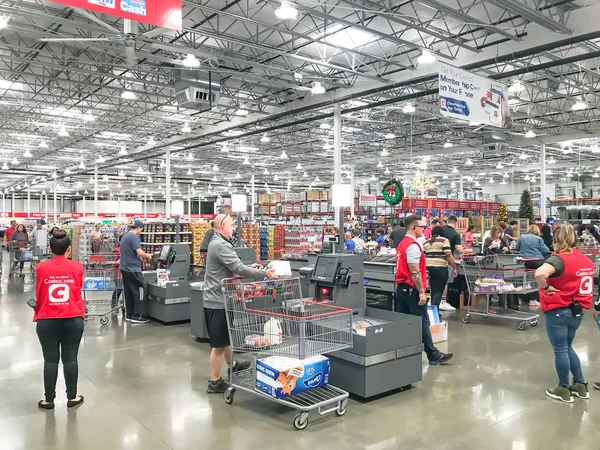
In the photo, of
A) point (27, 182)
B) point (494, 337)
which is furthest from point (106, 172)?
point (494, 337)

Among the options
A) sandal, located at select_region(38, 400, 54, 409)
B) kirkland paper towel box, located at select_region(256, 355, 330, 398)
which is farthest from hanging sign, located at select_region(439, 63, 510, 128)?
sandal, located at select_region(38, 400, 54, 409)

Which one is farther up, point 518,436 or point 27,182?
point 27,182

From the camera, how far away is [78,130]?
1958 centimetres

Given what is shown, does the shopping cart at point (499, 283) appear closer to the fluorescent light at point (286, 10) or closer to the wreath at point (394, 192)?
the fluorescent light at point (286, 10)

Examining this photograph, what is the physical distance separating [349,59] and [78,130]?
41.7 feet

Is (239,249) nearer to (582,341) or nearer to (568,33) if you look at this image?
(582,341)

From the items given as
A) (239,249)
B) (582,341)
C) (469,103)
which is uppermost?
(469,103)

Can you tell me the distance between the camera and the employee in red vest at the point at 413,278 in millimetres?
4805

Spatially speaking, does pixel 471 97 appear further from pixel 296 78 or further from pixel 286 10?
pixel 296 78

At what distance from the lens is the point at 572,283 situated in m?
4.01

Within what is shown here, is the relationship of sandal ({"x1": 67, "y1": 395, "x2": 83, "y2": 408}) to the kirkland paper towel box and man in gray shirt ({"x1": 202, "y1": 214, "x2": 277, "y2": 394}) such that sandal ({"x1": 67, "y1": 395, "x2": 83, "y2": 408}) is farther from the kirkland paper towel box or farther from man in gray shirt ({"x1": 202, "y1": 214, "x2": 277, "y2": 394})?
the kirkland paper towel box

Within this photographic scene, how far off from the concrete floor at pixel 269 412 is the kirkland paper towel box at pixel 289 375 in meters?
0.25

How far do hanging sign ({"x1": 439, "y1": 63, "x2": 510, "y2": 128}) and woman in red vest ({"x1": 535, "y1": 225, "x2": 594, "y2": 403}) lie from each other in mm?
4076

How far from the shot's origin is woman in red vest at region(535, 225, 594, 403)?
13.1 ft
